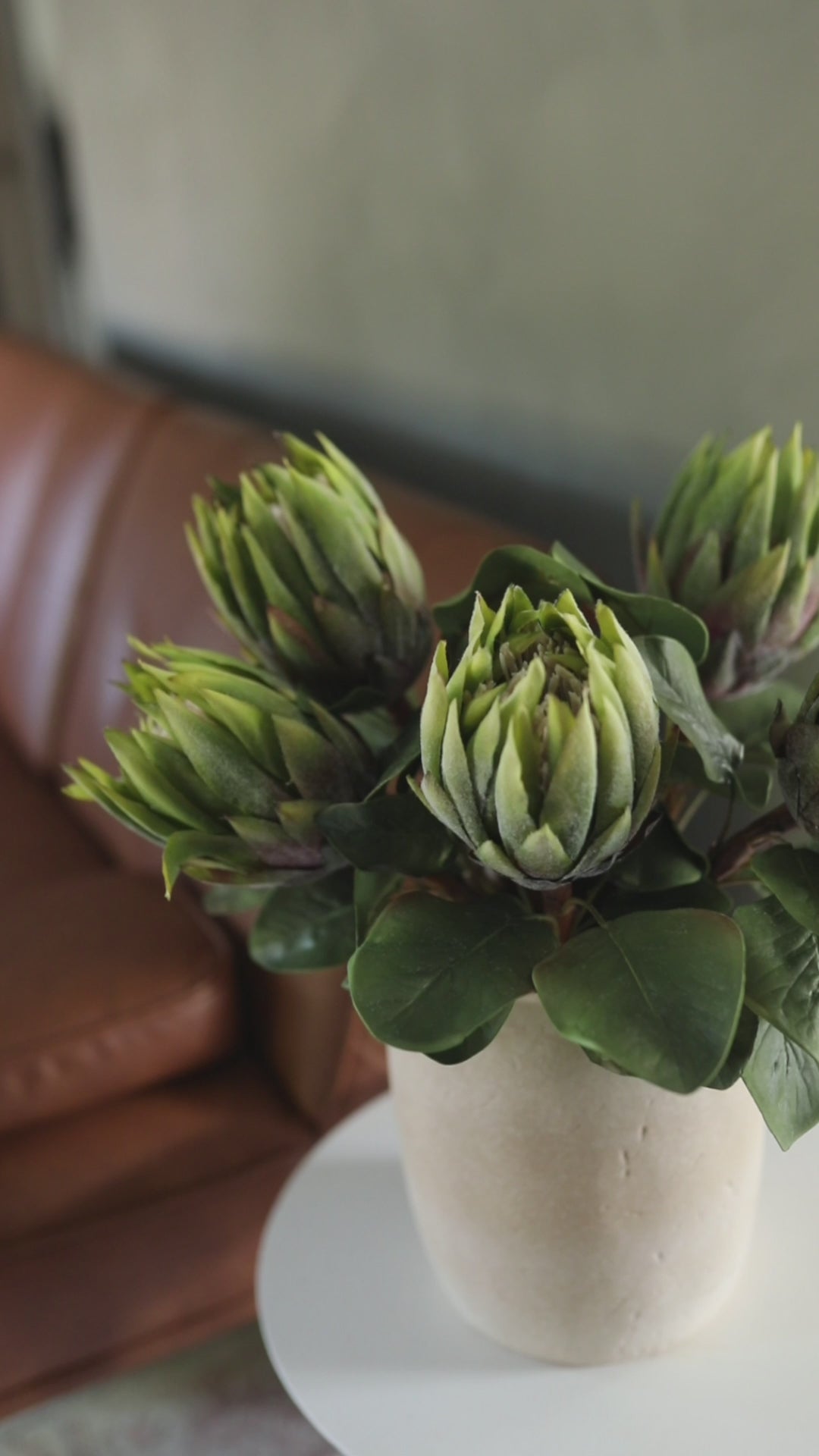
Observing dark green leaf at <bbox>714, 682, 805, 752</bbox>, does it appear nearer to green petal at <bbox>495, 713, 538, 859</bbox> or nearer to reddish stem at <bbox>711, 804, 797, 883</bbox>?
reddish stem at <bbox>711, 804, 797, 883</bbox>

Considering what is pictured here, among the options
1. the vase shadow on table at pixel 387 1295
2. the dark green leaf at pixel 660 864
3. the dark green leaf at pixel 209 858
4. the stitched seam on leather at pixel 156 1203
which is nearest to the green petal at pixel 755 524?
the dark green leaf at pixel 660 864

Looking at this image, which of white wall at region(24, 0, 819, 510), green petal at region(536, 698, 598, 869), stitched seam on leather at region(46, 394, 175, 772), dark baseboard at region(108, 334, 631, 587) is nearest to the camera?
green petal at region(536, 698, 598, 869)

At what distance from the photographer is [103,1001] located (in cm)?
87

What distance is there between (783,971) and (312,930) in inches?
8.1

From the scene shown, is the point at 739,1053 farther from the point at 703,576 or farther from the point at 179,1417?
Answer: the point at 179,1417

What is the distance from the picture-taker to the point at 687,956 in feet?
1.26

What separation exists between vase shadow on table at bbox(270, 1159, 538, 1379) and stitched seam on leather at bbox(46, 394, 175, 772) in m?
0.81

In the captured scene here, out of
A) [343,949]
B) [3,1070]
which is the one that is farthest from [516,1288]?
[3,1070]

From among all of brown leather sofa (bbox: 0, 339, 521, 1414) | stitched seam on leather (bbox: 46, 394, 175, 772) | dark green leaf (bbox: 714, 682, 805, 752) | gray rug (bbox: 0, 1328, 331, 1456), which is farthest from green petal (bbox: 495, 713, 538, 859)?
stitched seam on leather (bbox: 46, 394, 175, 772)

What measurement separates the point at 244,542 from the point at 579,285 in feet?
1.89

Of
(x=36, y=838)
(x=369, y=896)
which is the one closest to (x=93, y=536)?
(x=36, y=838)

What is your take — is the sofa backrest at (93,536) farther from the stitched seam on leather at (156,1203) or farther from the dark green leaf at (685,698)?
the dark green leaf at (685,698)

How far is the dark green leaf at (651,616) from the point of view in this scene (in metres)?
0.45

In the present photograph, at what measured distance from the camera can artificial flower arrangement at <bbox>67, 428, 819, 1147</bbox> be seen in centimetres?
37
